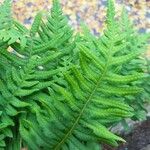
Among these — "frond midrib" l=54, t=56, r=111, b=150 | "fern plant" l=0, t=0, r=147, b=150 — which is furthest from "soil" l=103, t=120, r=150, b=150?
"frond midrib" l=54, t=56, r=111, b=150

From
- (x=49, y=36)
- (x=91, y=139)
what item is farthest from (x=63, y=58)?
(x=91, y=139)

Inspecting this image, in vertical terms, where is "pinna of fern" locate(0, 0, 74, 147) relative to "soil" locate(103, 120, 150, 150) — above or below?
below

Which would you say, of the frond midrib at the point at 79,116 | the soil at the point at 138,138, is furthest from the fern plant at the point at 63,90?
the soil at the point at 138,138

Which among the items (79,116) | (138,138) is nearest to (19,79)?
(79,116)

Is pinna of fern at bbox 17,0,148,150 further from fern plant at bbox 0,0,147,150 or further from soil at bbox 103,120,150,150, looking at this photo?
soil at bbox 103,120,150,150

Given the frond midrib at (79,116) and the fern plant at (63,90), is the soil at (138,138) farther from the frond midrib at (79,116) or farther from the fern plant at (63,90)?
the frond midrib at (79,116)

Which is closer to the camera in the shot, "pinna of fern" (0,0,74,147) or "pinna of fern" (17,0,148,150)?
"pinna of fern" (17,0,148,150)

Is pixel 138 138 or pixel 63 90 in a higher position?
pixel 138 138

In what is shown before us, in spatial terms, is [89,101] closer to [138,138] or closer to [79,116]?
[79,116]
